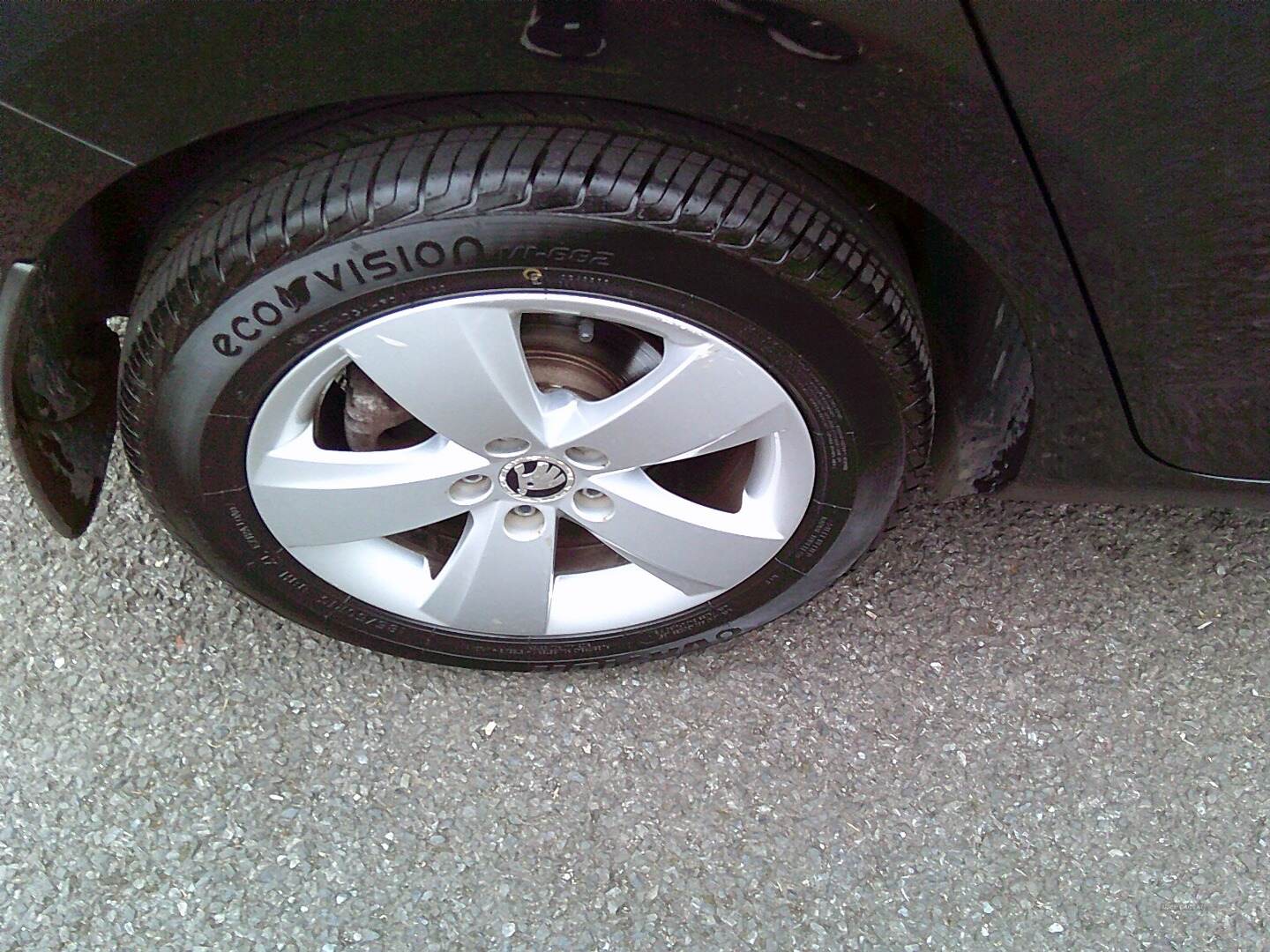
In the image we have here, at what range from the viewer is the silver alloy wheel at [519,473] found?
1.37 metres

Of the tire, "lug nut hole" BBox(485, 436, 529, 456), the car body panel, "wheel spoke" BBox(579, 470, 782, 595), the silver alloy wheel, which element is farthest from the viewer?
"wheel spoke" BBox(579, 470, 782, 595)

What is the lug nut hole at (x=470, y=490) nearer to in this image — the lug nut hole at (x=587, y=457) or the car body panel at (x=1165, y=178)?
the lug nut hole at (x=587, y=457)

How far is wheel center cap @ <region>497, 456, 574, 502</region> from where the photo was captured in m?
→ 1.53

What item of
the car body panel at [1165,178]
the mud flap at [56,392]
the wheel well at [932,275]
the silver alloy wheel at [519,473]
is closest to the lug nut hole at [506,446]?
the silver alloy wheel at [519,473]

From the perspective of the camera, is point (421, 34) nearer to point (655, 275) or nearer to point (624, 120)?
point (624, 120)

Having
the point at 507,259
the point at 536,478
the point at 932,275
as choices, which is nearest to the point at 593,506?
the point at 536,478

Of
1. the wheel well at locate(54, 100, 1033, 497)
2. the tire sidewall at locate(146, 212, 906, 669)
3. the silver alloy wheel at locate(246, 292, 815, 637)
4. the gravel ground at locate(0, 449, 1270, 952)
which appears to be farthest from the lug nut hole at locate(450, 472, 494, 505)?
the wheel well at locate(54, 100, 1033, 497)

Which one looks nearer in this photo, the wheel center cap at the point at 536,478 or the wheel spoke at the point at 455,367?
the wheel spoke at the point at 455,367

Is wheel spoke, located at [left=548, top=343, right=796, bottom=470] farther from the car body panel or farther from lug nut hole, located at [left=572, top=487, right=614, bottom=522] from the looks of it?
the car body panel

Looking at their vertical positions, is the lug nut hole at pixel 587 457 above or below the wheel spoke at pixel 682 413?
below

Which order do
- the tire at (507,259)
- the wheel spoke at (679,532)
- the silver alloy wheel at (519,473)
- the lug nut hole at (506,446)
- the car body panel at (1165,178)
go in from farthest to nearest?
1. the wheel spoke at (679,532)
2. the lug nut hole at (506,446)
3. the silver alloy wheel at (519,473)
4. the tire at (507,259)
5. the car body panel at (1165,178)

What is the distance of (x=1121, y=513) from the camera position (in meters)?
2.17

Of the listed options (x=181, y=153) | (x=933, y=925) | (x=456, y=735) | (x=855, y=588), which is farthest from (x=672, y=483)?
(x=181, y=153)

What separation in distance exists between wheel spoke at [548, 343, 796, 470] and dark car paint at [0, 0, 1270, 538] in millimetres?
307
